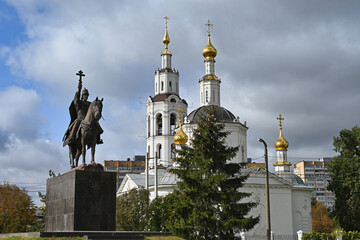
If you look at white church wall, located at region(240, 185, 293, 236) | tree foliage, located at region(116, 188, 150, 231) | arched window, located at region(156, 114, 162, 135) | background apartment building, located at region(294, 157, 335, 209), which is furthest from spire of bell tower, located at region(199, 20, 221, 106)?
background apartment building, located at region(294, 157, 335, 209)

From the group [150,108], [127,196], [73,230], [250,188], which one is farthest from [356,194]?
[73,230]

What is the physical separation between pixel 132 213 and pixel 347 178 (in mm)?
24114

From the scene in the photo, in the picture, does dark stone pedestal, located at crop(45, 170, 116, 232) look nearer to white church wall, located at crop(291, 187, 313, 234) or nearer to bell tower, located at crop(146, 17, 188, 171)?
white church wall, located at crop(291, 187, 313, 234)

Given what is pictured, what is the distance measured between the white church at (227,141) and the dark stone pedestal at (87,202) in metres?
23.7

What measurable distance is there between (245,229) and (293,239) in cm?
1312

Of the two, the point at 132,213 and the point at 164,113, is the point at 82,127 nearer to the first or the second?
the point at 132,213

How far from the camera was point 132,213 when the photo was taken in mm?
33562

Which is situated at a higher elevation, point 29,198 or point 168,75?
point 168,75

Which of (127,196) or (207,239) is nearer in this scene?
(207,239)

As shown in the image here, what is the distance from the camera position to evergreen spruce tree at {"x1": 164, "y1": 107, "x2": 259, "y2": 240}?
2644cm

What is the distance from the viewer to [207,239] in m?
26.5

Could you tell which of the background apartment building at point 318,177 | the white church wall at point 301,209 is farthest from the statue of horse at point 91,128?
the background apartment building at point 318,177

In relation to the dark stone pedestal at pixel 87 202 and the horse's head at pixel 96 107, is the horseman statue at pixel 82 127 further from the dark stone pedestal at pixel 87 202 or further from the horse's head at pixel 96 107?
the dark stone pedestal at pixel 87 202

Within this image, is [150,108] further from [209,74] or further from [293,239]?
Result: [293,239]
